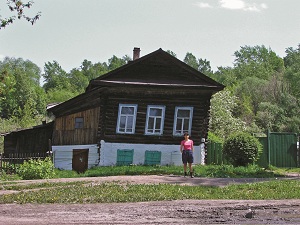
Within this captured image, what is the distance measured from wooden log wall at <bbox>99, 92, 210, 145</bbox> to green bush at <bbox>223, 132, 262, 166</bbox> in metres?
2.72

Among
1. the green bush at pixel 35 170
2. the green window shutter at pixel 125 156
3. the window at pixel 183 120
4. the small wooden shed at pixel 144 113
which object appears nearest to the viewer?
the green bush at pixel 35 170

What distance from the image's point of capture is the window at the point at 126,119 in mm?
29938

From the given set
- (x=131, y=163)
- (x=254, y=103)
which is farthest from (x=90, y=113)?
(x=254, y=103)

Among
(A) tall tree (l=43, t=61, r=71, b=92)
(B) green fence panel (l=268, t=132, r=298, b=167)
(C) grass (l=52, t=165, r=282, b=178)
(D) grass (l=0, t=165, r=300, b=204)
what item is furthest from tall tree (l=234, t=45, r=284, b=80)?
(D) grass (l=0, t=165, r=300, b=204)

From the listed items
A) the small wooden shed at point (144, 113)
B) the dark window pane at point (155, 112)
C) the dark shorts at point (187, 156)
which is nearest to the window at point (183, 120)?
the small wooden shed at point (144, 113)

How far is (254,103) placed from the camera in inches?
2953

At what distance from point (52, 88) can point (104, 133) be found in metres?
100

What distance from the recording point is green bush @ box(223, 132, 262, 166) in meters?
28.0

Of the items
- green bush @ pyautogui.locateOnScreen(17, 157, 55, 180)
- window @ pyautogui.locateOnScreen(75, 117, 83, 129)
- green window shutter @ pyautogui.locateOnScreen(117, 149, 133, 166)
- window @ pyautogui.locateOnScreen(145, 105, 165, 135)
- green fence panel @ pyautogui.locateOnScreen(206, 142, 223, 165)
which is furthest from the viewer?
window @ pyautogui.locateOnScreen(75, 117, 83, 129)

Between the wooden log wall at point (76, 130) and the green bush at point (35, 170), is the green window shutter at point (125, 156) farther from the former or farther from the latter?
the green bush at point (35, 170)

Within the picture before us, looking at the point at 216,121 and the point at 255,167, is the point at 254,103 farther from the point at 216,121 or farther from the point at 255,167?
the point at 255,167

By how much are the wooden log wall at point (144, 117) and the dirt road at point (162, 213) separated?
579 inches

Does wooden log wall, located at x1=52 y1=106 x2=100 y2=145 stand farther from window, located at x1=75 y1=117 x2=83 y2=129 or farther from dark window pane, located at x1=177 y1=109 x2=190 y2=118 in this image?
dark window pane, located at x1=177 y1=109 x2=190 y2=118

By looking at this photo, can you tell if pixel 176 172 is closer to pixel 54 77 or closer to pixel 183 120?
pixel 183 120
